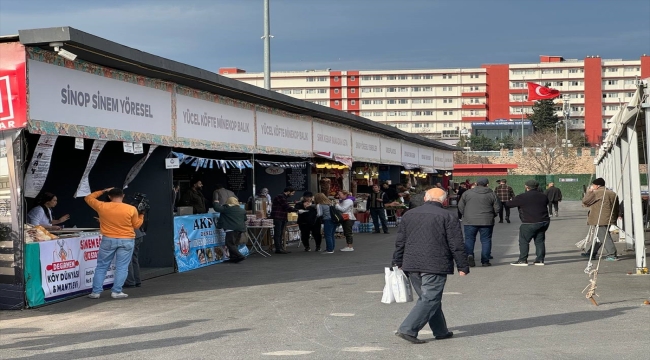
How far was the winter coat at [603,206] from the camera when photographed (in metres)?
16.8

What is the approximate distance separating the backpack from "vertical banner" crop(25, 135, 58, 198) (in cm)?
926

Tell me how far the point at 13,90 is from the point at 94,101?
1.90 m

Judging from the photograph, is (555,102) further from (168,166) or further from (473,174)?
(168,166)

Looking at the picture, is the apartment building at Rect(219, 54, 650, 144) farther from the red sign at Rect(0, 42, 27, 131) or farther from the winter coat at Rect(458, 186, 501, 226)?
the red sign at Rect(0, 42, 27, 131)

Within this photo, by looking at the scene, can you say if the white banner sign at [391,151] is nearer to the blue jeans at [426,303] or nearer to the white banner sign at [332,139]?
the white banner sign at [332,139]

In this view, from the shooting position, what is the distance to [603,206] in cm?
1678

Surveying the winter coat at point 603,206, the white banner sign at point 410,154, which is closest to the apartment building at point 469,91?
the white banner sign at point 410,154

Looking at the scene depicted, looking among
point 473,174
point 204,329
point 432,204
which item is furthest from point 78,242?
point 473,174

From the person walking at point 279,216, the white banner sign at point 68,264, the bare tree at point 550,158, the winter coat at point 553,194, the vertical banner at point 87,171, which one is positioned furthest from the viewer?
the bare tree at point 550,158

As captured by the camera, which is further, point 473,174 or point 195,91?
point 473,174

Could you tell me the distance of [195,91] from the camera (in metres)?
17.2

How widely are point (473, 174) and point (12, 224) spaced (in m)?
69.1

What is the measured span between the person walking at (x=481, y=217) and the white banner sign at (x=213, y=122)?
546 centimetres

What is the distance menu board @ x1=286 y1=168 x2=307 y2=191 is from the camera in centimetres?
2641
